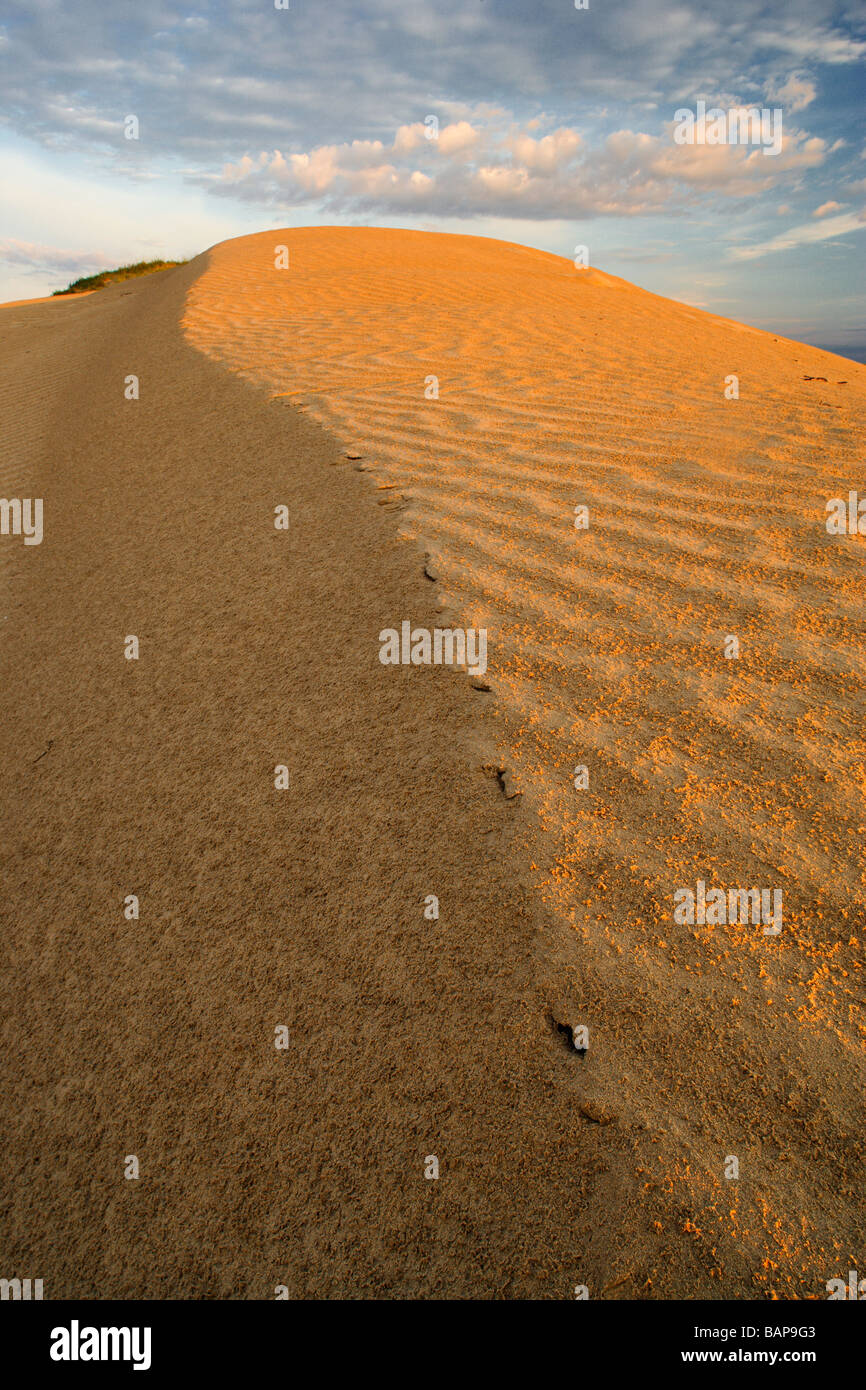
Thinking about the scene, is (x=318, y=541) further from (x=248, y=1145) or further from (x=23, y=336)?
(x=23, y=336)

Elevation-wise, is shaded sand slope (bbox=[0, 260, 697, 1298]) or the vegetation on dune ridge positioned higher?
the vegetation on dune ridge

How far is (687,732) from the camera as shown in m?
2.01

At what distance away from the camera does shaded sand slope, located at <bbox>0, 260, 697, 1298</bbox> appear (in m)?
1.28

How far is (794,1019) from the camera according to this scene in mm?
1383

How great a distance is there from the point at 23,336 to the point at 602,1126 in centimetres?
1613

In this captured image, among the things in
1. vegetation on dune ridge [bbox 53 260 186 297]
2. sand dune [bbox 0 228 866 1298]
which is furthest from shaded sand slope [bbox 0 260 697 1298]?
vegetation on dune ridge [bbox 53 260 186 297]

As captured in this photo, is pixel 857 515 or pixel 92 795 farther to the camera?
pixel 857 515

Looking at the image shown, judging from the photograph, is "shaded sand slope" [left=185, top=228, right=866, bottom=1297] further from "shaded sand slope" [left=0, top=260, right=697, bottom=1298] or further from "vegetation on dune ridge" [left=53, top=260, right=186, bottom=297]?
"vegetation on dune ridge" [left=53, top=260, right=186, bottom=297]

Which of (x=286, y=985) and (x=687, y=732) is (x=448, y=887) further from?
(x=687, y=732)

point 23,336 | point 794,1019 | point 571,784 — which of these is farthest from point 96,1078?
point 23,336

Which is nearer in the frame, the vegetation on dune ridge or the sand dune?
the sand dune

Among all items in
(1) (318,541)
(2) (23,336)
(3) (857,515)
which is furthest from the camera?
(2) (23,336)

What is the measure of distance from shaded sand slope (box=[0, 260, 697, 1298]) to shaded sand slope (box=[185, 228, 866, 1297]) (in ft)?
0.33

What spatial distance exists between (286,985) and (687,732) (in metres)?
1.18
